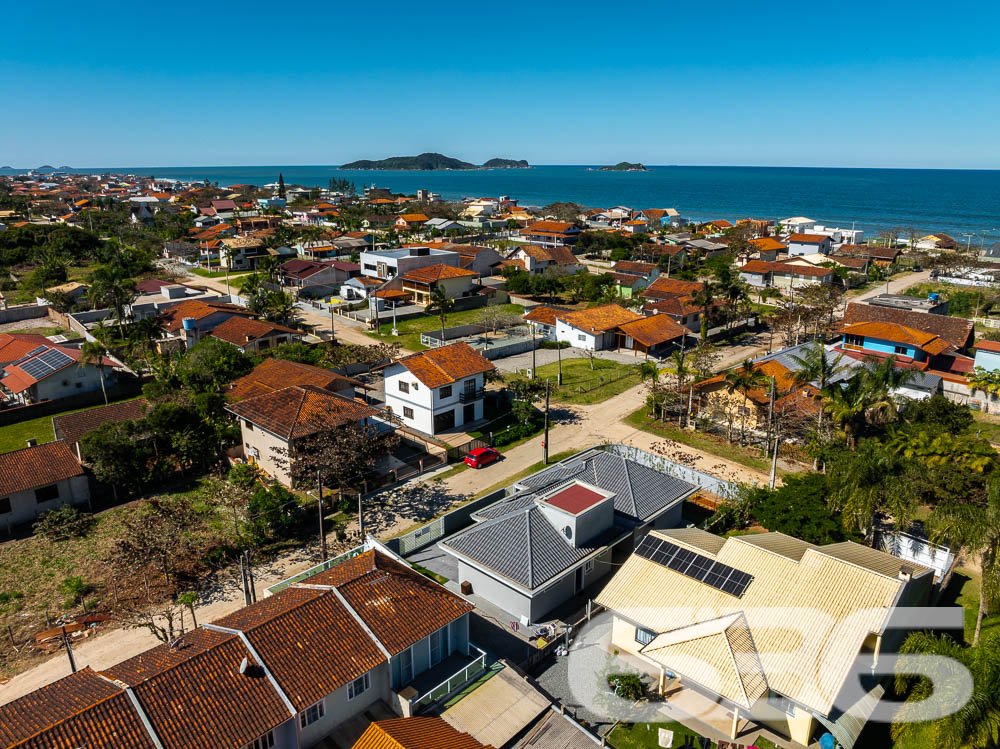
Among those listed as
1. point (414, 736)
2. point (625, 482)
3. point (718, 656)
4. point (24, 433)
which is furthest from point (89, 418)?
point (718, 656)

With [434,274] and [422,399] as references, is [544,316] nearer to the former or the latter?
[434,274]

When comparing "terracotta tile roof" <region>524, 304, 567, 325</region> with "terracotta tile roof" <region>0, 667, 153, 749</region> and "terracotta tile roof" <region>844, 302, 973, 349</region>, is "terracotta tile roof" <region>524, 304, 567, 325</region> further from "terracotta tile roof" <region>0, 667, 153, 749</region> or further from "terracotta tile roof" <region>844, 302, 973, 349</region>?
"terracotta tile roof" <region>0, 667, 153, 749</region>

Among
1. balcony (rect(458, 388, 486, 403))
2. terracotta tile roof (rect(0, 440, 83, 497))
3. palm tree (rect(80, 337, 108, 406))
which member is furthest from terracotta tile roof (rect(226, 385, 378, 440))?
palm tree (rect(80, 337, 108, 406))

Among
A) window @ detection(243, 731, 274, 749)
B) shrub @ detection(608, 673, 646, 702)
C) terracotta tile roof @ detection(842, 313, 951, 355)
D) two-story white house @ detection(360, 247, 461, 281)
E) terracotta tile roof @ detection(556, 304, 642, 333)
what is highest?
two-story white house @ detection(360, 247, 461, 281)

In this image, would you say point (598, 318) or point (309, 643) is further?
point (598, 318)

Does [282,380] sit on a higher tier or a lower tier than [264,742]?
higher

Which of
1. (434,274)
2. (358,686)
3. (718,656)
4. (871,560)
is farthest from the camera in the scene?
(434,274)
